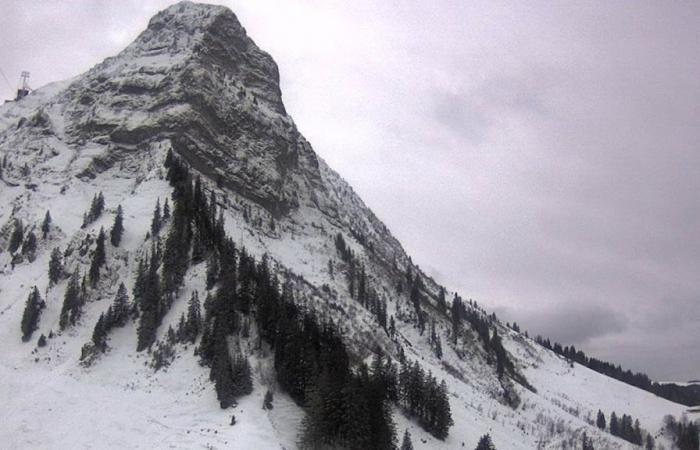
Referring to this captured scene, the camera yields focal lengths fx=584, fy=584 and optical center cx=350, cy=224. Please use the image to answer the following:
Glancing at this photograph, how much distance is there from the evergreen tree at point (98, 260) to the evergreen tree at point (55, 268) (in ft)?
19.7

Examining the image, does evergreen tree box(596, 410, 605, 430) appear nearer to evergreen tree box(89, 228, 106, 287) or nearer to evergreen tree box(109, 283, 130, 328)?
evergreen tree box(109, 283, 130, 328)

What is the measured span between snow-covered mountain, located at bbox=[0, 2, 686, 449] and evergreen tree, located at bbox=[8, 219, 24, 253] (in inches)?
11.4

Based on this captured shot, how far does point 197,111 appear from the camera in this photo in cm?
16050

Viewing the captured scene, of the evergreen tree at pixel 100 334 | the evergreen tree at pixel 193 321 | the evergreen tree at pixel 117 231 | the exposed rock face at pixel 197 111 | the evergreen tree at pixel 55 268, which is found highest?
the exposed rock face at pixel 197 111

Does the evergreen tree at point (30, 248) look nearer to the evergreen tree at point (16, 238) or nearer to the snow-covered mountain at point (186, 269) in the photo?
the snow-covered mountain at point (186, 269)

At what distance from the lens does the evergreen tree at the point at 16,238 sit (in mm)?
110750

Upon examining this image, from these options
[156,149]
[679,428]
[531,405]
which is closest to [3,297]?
[156,149]

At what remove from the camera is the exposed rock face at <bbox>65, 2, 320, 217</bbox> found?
154 metres

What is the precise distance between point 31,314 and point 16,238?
2944cm

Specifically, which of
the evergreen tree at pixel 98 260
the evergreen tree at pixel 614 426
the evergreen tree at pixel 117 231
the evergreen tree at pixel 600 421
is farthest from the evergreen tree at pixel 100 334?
the evergreen tree at pixel 614 426

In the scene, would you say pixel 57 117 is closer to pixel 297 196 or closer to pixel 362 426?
pixel 297 196

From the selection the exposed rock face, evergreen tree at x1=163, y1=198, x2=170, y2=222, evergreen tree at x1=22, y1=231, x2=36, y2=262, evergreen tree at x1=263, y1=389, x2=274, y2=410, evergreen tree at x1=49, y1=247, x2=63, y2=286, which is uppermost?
the exposed rock face

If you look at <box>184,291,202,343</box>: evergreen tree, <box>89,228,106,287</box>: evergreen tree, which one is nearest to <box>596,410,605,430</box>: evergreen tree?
<box>184,291,202,343</box>: evergreen tree

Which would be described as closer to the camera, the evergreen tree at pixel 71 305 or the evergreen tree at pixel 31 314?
the evergreen tree at pixel 31 314
